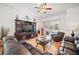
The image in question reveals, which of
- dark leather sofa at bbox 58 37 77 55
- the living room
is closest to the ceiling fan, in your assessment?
the living room

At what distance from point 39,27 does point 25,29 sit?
0.77ft

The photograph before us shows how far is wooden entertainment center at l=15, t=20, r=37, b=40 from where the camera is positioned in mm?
3168

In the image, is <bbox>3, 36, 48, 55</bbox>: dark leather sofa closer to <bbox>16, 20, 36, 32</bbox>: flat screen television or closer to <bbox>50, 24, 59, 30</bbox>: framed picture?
<bbox>16, 20, 36, 32</bbox>: flat screen television

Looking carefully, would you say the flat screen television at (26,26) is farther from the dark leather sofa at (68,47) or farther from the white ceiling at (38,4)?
the dark leather sofa at (68,47)

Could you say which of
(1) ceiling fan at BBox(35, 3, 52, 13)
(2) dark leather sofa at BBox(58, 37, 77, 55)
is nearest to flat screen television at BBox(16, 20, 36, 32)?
(1) ceiling fan at BBox(35, 3, 52, 13)

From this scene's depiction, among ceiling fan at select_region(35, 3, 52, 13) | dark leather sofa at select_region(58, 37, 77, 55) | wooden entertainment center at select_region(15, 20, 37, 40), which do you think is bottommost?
dark leather sofa at select_region(58, 37, 77, 55)

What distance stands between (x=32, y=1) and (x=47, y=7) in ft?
0.88

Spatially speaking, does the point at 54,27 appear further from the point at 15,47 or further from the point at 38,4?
the point at 15,47

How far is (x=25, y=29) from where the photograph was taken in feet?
10.5

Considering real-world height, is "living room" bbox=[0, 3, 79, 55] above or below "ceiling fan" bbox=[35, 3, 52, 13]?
below

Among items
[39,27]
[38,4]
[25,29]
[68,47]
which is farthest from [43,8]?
[68,47]

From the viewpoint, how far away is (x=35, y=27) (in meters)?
3.18
